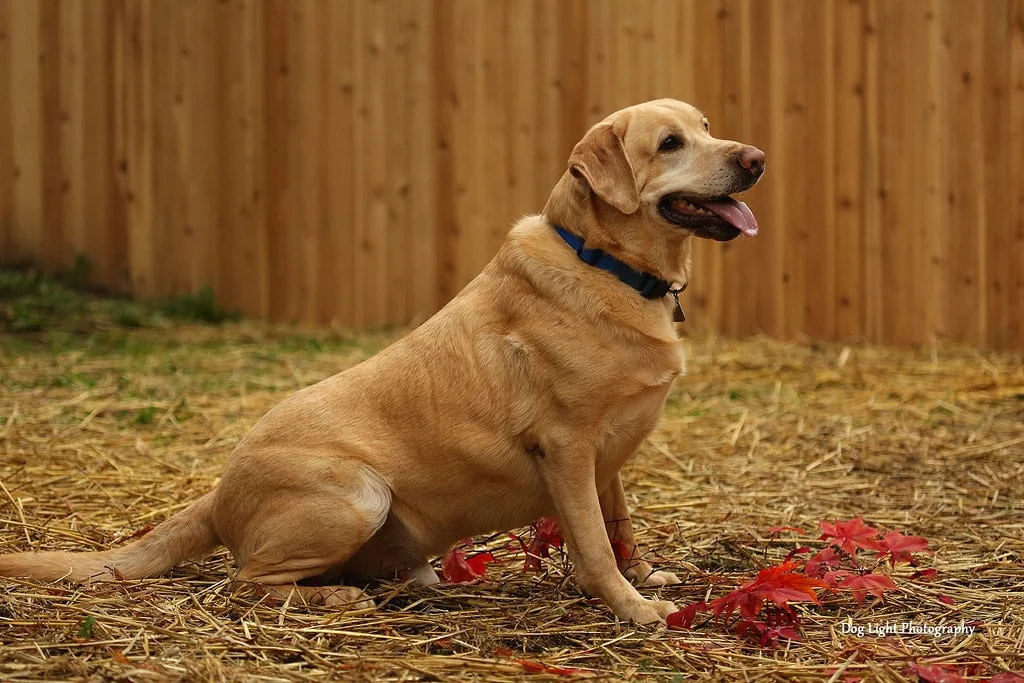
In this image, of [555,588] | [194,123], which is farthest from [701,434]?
[194,123]

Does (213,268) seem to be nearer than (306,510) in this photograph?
No

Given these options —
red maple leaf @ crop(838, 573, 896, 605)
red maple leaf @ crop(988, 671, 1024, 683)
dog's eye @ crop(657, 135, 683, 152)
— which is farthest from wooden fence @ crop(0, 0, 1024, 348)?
red maple leaf @ crop(988, 671, 1024, 683)

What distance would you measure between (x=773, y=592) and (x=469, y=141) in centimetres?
657

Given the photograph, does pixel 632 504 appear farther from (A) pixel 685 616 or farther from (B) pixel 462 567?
(A) pixel 685 616

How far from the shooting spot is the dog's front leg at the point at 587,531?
337 cm

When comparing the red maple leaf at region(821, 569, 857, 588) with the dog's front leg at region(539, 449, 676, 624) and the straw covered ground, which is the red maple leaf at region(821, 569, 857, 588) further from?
the dog's front leg at region(539, 449, 676, 624)

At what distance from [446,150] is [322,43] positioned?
4.42 ft

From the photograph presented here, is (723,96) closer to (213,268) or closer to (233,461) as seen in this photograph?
(213,268)

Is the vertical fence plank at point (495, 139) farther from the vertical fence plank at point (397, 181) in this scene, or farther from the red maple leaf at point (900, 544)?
the red maple leaf at point (900, 544)

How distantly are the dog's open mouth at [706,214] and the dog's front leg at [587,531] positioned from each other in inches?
32.5

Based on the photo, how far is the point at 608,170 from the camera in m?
3.65

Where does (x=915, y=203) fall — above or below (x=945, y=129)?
below

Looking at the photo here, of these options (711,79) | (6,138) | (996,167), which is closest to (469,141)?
(711,79)

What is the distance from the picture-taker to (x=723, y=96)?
8602 millimetres
